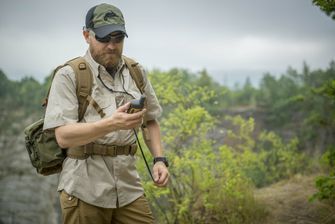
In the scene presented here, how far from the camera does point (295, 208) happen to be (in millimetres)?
7367

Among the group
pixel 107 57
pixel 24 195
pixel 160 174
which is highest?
pixel 107 57

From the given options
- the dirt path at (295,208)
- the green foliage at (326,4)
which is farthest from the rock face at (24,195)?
the green foliage at (326,4)

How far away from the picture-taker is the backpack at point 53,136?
2611 millimetres

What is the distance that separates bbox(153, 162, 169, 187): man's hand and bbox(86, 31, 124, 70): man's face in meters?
0.80

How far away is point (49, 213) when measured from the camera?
23.9 metres

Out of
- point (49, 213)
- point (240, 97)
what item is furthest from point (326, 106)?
point (240, 97)

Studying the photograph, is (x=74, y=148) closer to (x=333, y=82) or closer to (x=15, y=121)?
(x=333, y=82)

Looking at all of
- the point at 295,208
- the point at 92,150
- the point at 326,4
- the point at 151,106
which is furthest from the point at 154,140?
the point at 295,208

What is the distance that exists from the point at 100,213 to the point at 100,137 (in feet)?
1.78

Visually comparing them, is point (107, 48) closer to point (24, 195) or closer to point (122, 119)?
point (122, 119)

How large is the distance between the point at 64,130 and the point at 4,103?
2313 inches

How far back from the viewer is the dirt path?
6.61 meters

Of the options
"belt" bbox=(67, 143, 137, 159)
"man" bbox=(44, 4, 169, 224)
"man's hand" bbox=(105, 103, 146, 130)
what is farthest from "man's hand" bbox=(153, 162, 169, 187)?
"man's hand" bbox=(105, 103, 146, 130)

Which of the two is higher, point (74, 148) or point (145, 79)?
point (145, 79)
